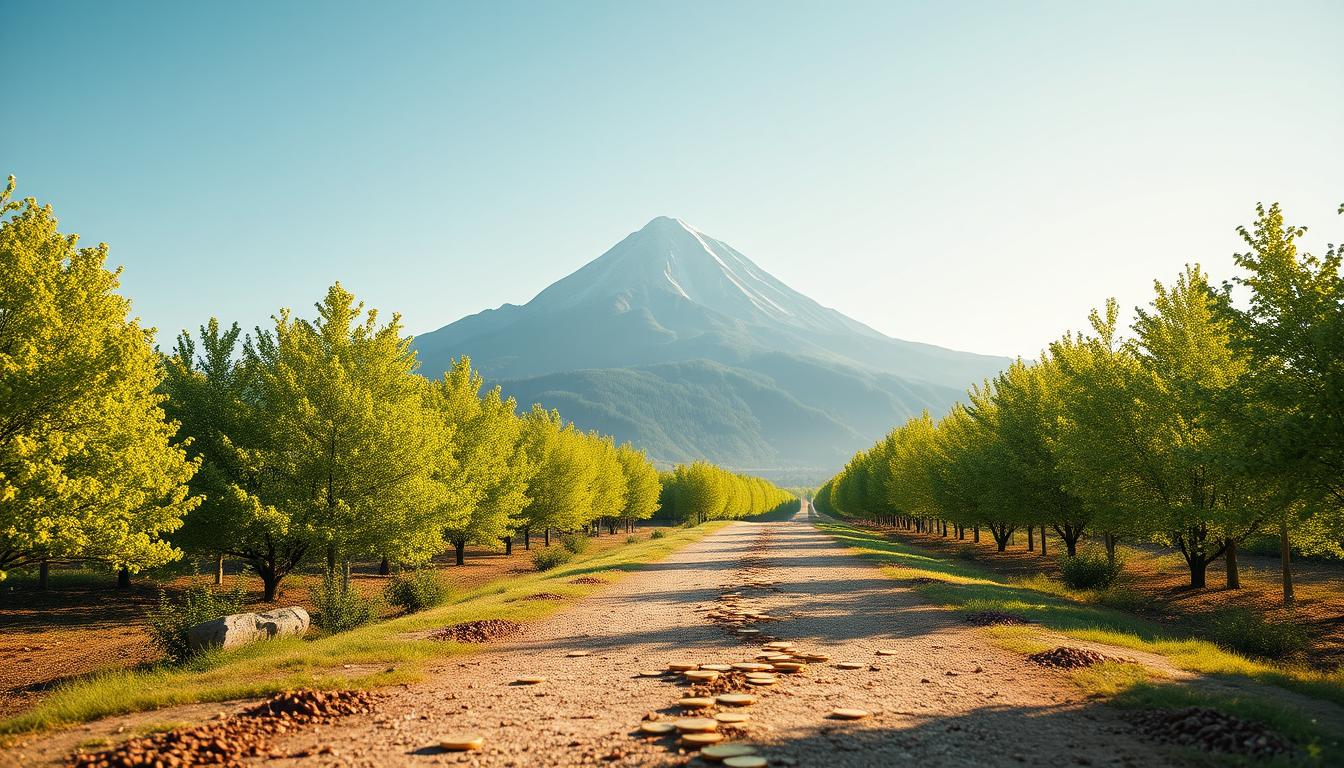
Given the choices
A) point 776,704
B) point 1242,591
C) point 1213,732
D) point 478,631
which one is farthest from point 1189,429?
point 478,631

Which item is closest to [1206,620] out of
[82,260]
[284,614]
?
[284,614]

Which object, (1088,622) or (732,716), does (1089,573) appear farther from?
(732,716)

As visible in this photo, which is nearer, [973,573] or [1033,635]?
[1033,635]

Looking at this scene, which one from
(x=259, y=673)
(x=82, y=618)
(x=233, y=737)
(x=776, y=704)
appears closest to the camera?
(x=233, y=737)

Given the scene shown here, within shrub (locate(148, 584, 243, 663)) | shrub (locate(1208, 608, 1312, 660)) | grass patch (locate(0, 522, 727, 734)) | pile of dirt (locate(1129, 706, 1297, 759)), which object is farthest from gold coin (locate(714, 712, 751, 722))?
shrub (locate(1208, 608, 1312, 660))

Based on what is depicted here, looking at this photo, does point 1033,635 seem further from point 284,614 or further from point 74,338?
point 74,338

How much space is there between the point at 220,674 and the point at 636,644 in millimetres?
7871

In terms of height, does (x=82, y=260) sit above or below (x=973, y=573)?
above

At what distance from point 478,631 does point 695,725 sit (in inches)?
373

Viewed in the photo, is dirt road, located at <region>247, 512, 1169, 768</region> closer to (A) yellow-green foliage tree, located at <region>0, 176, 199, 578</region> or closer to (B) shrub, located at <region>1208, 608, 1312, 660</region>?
(B) shrub, located at <region>1208, 608, 1312, 660</region>

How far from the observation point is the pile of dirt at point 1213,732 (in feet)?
24.5

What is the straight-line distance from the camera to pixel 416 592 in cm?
2295

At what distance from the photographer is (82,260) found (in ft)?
61.8

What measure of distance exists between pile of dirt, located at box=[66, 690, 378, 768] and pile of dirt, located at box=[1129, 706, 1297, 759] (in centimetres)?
1036
